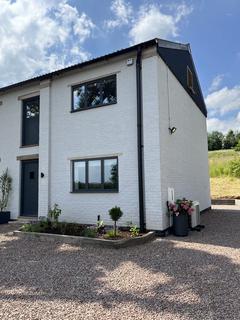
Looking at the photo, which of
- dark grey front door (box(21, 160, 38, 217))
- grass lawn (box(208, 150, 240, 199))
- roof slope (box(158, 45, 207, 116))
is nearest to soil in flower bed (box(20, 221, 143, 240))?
dark grey front door (box(21, 160, 38, 217))

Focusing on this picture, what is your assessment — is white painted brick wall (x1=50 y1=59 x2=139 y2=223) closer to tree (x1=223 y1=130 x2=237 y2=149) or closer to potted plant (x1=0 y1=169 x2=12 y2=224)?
potted plant (x1=0 y1=169 x2=12 y2=224)

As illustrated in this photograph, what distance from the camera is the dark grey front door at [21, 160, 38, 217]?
38.7 feet

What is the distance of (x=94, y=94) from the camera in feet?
34.8

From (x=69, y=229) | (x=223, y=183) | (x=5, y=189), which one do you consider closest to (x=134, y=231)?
(x=69, y=229)

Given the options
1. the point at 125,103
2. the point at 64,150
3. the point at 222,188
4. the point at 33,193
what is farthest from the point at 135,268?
the point at 222,188

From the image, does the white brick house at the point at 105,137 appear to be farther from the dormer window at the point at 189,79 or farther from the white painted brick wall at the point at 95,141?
the dormer window at the point at 189,79

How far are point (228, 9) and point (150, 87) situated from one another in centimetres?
505

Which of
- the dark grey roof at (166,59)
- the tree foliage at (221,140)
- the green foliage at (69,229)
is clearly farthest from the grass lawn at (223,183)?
the tree foliage at (221,140)

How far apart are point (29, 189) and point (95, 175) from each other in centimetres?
357

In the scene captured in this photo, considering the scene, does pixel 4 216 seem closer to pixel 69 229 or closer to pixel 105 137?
pixel 69 229

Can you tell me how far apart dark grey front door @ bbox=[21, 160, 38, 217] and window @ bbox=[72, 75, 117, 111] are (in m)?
3.20

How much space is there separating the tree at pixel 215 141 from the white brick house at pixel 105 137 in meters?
65.2

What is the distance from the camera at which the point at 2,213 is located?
1170 centimetres

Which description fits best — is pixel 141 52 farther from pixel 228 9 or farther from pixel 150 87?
pixel 228 9
